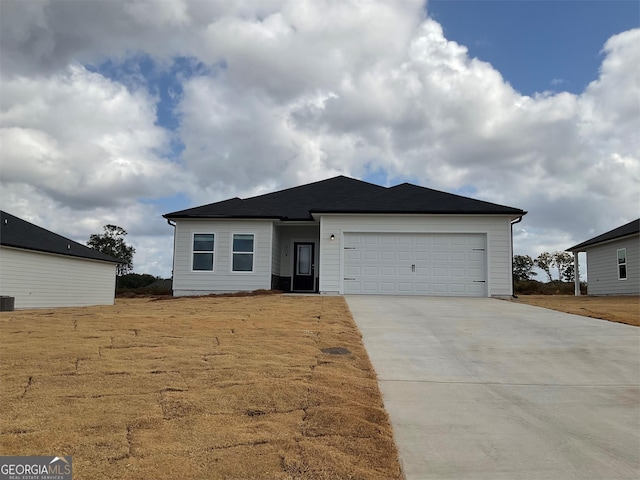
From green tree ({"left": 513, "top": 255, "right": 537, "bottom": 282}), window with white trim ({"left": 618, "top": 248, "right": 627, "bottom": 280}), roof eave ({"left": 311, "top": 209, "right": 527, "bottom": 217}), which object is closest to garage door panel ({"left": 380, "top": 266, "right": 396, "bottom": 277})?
roof eave ({"left": 311, "top": 209, "right": 527, "bottom": 217})

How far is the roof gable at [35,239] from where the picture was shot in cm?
1823

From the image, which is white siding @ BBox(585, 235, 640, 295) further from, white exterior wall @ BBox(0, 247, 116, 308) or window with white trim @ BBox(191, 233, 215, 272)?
white exterior wall @ BBox(0, 247, 116, 308)

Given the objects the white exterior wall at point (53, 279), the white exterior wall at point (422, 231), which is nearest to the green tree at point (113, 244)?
the white exterior wall at point (53, 279)

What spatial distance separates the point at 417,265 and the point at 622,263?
37.3 feet

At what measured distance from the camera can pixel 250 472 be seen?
3289 mm

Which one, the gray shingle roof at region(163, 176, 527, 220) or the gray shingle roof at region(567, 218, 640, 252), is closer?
the gray shingle roof at region(163, 176, 527, 220)

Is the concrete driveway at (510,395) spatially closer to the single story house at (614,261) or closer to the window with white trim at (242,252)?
the window with white trim at (242,252)

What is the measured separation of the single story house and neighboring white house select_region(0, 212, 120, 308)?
2420 centimetres

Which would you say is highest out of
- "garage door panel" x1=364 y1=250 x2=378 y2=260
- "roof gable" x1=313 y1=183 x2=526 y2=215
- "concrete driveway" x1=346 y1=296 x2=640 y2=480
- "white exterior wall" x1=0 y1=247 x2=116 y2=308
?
"roof gable" x1=313 y1=183 x2=526 y2=215

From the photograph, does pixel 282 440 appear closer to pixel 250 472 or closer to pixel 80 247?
pixel 250 472

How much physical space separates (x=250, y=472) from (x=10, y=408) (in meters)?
2.53

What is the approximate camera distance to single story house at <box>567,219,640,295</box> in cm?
2080

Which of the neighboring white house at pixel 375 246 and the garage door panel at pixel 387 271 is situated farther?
the garage door panel at pixel 387 271

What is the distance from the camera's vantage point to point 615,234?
73.3 feet
